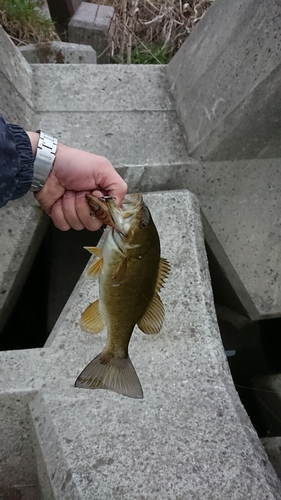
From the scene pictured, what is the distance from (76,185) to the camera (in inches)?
72.7

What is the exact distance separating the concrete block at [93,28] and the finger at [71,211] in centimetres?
409

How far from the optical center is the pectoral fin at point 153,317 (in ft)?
4.96

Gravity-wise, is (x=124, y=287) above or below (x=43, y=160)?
above

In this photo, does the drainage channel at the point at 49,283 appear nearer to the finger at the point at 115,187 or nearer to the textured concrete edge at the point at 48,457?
the textured concrete edge at the point at 48,457

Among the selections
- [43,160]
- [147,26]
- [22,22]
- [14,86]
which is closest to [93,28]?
[147,26]

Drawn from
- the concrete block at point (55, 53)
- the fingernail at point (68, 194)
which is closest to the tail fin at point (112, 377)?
the fingernail at point (68, 194)

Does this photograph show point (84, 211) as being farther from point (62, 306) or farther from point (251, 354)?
point (251, 354)

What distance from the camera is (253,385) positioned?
11.1 feet

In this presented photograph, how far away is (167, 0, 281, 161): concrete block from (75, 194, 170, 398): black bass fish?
4.60 ft

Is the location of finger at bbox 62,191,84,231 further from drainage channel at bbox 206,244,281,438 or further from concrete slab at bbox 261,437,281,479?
concrete slab at bbox 261,437,281,479

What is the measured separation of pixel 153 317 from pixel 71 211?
0.62m

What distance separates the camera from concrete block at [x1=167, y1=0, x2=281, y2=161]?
244 centimetres

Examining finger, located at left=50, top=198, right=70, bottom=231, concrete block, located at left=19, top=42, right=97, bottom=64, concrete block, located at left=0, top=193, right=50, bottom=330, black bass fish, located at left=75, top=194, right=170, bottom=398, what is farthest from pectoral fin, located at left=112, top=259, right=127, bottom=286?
concrete block, located at left=19, top=42, right=97, bottom=64

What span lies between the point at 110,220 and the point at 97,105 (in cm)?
189
